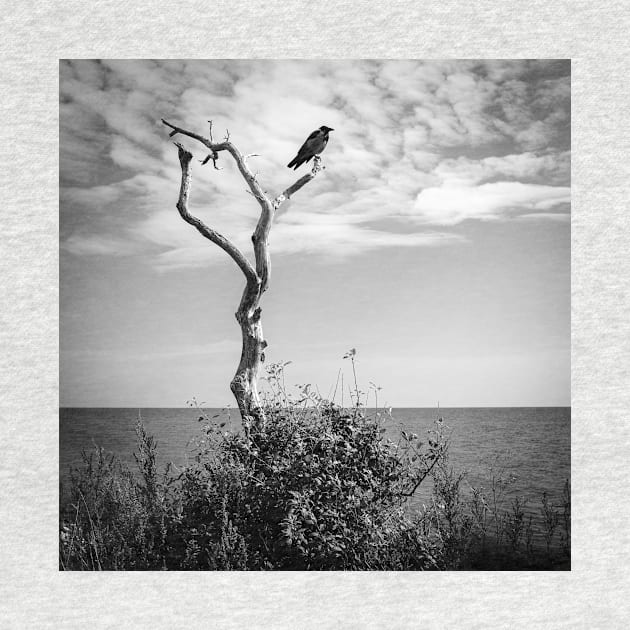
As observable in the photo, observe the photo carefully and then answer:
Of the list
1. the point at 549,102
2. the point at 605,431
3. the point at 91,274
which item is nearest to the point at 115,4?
the point at 91,274

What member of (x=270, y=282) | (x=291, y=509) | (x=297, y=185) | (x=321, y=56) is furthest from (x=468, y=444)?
(x=321, y=56)

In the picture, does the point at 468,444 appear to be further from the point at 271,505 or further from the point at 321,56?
the point at 321,56

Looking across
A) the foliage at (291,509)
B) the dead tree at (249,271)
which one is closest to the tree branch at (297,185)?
the dead tree at (249,271)

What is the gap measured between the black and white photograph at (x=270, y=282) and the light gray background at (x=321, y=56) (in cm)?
8

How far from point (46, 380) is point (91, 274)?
0.58m

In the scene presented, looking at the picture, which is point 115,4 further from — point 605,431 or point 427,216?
point 605,431

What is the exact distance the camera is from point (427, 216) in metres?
3.79

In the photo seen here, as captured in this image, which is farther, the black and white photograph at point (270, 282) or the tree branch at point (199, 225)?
the tree branch at point (199, 225)

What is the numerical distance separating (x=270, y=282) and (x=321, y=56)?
1077mm

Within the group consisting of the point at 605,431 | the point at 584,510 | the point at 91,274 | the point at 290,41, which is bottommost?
the point at 584,510

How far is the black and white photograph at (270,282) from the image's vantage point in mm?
2525

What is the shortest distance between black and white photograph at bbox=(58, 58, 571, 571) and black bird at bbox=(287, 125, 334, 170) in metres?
0.02

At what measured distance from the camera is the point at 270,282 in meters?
3.05

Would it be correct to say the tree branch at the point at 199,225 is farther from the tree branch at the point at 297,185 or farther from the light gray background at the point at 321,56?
the light gray background at the point at 321,56
